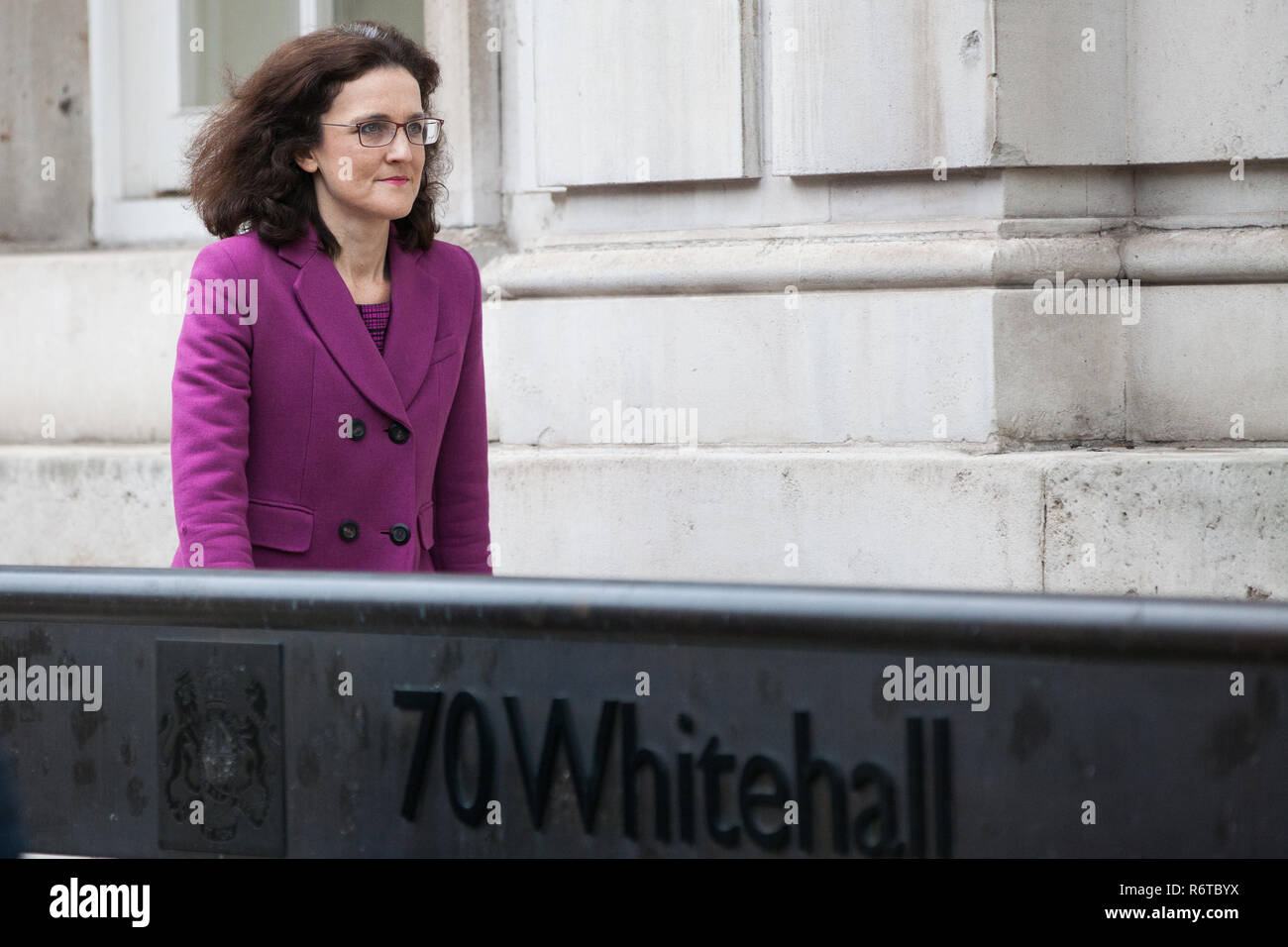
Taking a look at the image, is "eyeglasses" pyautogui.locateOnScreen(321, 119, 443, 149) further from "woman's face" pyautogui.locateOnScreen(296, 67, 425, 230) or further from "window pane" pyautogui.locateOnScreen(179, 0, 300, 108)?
"window pane" pyautogui.locateOnScreen(179, 0, 300, 108)

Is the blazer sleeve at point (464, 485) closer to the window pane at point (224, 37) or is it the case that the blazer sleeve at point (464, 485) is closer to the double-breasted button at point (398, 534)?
the double-breasted button at point (398, 534)

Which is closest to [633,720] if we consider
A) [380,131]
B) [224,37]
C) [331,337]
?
[331,337]

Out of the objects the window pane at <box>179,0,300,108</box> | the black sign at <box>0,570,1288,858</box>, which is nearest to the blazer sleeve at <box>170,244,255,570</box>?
the black sign at <box>0,570,1288,858</box>

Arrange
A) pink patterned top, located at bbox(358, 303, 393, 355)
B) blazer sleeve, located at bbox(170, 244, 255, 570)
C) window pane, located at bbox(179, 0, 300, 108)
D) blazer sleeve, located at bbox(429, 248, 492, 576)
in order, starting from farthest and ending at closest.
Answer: window pane, located at bbox(179, 0, 300, 108)
blazer sleeve, located at bbox(429, 248, 492, 576)
pink patterned top, located at bbox(358, 303, 393, 355)
blazer sleeve, located at bbox(170, 244, 255, 570)

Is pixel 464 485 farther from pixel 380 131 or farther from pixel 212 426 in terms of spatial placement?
pixel 380 131

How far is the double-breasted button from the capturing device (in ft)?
11.7

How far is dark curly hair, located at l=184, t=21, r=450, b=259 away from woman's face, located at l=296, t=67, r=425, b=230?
0.03 metres

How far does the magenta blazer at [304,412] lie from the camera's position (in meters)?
3.38

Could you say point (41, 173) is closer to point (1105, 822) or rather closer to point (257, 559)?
point (257, 559)

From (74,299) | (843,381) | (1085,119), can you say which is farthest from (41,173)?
(1085,119)

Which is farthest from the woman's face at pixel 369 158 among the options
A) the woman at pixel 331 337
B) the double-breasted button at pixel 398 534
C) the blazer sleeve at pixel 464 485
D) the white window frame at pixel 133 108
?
the white window frame at pixel 133 108

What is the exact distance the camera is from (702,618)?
2.03 meters
